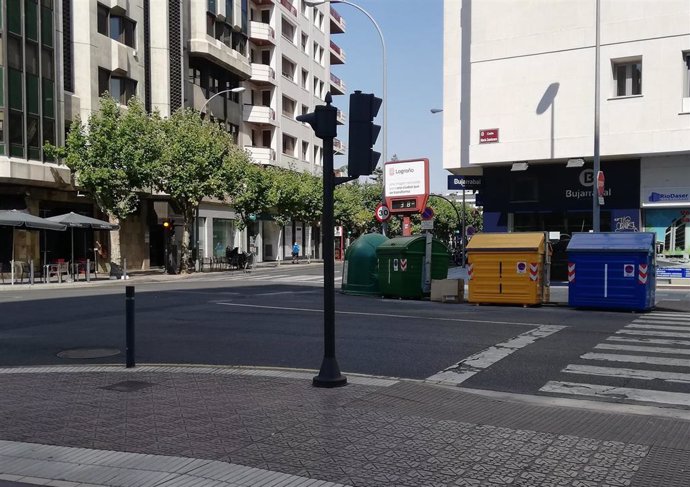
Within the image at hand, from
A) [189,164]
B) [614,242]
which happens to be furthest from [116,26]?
[614,242]

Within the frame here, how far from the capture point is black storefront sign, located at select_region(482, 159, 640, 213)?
2400cm

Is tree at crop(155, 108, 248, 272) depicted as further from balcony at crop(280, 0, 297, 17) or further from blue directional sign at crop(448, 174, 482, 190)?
balcony at crop(280, 0, 297, 17)

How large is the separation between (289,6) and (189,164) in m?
29.2

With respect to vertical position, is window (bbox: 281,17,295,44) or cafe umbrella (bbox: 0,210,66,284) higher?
window (bbox: 281,17,295,44)

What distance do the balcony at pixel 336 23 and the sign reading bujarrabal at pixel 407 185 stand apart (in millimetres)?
53299

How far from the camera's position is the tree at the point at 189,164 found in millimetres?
33531

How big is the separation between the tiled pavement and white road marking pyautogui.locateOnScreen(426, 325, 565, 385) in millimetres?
879

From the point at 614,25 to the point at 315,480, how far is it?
23122mm

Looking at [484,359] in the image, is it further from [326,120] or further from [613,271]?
[613,271]

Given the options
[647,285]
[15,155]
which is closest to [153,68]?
[15,155]

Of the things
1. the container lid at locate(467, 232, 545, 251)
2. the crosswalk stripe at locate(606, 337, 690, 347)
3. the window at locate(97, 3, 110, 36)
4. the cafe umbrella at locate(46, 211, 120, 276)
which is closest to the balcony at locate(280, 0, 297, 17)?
the window at locate(97, 3, 110, 36)

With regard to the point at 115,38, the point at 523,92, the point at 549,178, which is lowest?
the point at 549,178

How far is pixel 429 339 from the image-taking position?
11414 mm

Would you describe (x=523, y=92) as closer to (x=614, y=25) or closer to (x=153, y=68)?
(x=614, y=25)
